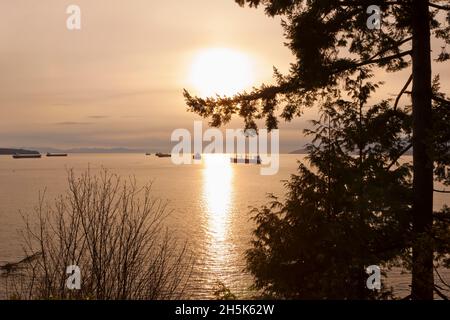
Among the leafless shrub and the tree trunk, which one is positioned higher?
the tree trunk

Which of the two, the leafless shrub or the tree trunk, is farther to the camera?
the tree trunk

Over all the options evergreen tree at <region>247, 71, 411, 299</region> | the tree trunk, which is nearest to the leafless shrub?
evergreen tree at <region>247, 71, 411, 299</region>

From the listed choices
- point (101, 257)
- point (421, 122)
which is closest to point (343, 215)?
point (421, 122)

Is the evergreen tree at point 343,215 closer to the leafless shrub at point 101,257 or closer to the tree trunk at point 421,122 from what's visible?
the tree trunk at point 421,122

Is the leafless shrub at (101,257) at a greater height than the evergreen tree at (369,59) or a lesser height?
lesser

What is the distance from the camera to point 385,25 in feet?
38.6

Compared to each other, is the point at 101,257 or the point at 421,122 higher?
Result: the point at 421,122

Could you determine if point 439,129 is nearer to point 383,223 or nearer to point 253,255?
point 383,223

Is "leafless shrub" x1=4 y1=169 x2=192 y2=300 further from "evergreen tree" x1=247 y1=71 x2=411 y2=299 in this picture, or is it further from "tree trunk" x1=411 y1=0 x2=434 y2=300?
"tree trunk" x1=411 y1=0 x2=434 y2=300

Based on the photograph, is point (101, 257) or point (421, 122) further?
point (421, 122)

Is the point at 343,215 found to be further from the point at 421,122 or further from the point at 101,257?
the point at 101,257

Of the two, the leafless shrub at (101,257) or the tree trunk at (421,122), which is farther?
the tree trunk at (421,122)

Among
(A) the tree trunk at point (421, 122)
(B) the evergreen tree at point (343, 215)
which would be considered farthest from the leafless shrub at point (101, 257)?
(A) the tree trunk at point (421, 122)
